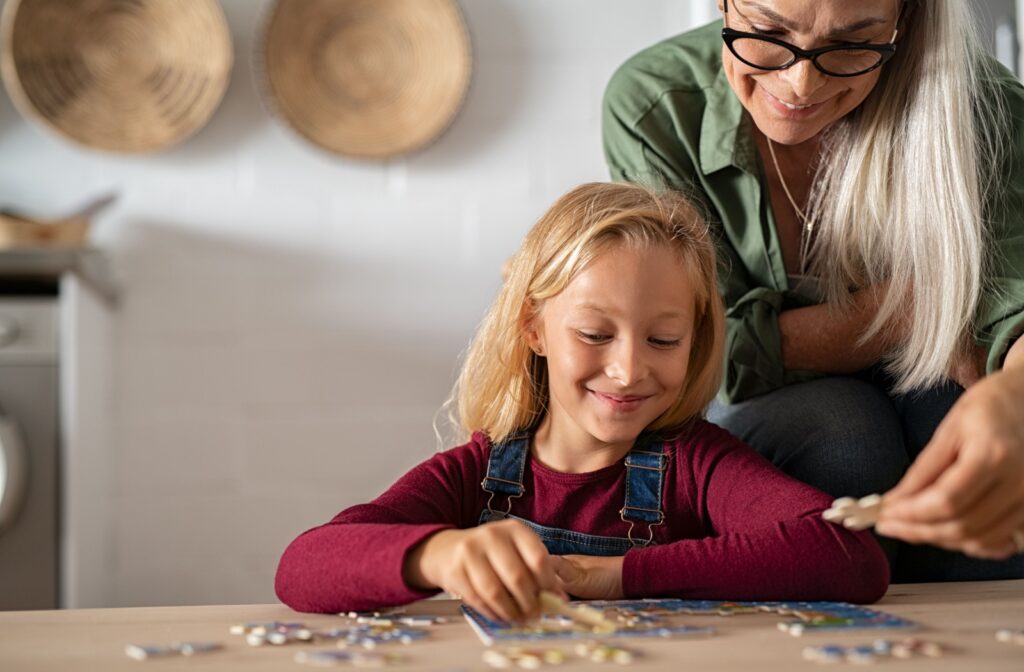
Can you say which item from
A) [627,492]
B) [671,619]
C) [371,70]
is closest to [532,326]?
[627,492]

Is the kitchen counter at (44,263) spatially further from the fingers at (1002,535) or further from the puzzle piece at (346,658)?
the fingers at (1002,535)

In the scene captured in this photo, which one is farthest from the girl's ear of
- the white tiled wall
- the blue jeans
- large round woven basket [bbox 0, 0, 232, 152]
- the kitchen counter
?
large round woven basket [bbox 0, 0, 232, 152]

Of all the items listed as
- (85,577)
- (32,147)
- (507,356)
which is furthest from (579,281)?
(32,147)

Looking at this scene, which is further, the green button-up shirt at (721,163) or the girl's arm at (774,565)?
the green button-up shirt at (721,163)

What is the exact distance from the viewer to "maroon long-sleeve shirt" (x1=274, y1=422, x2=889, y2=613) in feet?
3.61

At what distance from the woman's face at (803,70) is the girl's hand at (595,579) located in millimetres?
627

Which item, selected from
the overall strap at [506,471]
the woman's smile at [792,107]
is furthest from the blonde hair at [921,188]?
the overall strap at [506,471]

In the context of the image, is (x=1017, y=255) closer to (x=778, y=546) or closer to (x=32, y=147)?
(x=778, y=546)

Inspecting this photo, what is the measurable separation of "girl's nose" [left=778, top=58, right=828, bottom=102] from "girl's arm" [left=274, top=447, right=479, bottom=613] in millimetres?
665

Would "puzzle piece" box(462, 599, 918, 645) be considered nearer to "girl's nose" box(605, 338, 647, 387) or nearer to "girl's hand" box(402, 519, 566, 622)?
"girl's hand" box(402, 519, 566, 622)

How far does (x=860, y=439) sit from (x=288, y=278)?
1.82m

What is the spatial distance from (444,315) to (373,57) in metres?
0.70

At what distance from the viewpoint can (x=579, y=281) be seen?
1343mm

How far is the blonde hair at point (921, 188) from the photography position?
1.44 m
